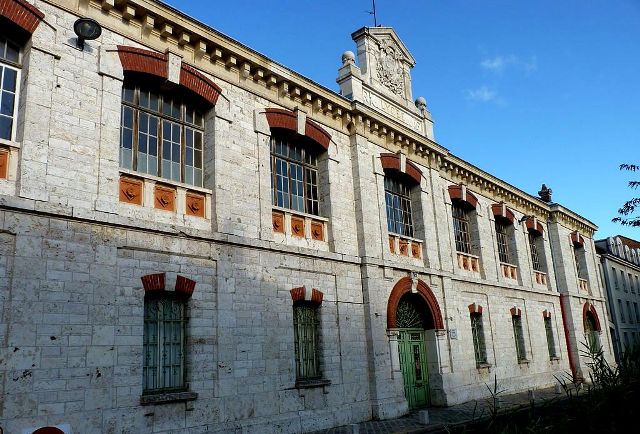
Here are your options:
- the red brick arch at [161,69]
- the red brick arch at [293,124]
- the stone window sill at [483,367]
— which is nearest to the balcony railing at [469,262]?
the stone window sill at [483,367]

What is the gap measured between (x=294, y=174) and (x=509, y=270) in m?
11.8

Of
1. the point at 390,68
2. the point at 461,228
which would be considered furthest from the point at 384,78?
the point at 461,228

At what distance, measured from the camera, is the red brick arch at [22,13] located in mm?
8703

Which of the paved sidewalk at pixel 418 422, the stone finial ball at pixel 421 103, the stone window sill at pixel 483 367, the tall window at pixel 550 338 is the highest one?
the stone finial ball at pixel 421 103

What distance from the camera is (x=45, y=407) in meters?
7.91

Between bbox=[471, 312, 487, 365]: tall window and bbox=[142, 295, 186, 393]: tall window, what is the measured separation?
11.2 m

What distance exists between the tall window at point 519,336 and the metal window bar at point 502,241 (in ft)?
7.61

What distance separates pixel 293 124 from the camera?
1336 cm

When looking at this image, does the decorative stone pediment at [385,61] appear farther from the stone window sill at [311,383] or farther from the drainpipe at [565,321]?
the drainpipe at [565,321]

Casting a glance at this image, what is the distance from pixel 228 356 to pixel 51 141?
16.5 ft

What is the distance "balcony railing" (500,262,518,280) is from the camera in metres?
21.1

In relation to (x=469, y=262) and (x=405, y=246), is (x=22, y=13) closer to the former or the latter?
(x=405, y=246)

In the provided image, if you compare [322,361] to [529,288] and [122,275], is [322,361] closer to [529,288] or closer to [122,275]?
[122,275]

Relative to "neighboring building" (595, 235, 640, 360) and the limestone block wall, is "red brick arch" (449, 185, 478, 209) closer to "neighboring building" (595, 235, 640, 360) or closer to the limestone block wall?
the limestone block wall
